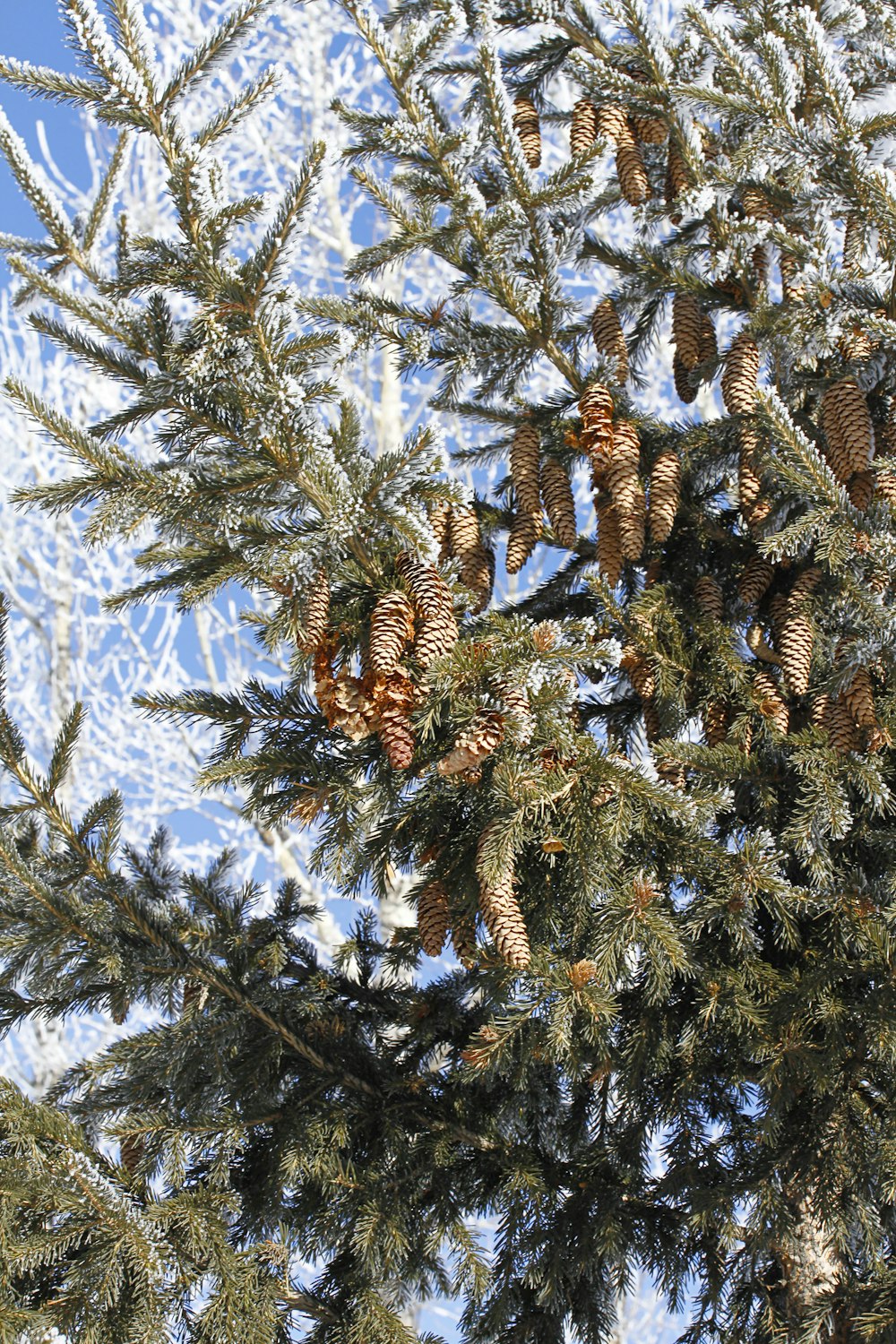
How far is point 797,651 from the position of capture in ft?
7.93

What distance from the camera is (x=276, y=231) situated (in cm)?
207

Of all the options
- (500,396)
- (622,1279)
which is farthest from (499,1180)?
(500,396)

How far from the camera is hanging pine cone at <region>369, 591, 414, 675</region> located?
2.10 metres

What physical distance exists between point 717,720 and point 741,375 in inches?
30.8

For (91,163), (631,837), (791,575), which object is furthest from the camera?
(91,163)

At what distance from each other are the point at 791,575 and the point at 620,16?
4.66 ft

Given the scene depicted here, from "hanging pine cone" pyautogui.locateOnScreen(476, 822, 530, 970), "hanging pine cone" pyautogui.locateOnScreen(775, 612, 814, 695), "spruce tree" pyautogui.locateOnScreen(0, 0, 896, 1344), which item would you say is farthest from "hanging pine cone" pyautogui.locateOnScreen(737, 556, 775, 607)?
"hanging pine cone" pyautogui.locateOnScreen(476, 822, 530, 970)

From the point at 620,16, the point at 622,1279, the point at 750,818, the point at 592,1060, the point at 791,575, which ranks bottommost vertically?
the point at 622,1279

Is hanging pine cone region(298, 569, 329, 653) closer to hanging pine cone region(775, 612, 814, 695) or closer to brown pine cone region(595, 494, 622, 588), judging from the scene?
brown pine cone region(595, 494, 622, 588)

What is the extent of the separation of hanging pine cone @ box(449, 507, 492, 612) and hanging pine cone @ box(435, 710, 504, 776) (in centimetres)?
64

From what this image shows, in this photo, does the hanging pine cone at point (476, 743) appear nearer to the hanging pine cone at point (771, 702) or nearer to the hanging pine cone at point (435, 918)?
the hanging pine cone at point (435, 918)

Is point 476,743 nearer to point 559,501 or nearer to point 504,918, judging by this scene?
point 504,918

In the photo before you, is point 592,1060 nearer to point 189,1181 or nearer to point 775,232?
point 189,1181

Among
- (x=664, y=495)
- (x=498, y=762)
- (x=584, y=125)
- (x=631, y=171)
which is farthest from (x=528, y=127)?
(x=498, y=762)
